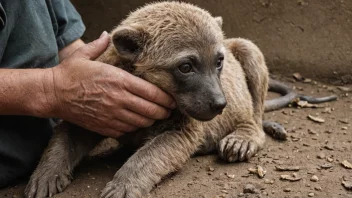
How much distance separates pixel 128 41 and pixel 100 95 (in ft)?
1.70

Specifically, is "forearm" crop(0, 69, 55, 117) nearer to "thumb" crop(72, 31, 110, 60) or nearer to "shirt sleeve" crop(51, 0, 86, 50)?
"thumb" crop(72, 31, 110, 60)

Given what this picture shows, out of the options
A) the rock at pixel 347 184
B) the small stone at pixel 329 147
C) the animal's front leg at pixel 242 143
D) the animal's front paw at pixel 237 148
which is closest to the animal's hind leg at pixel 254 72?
the animal's front leg at pixel 242 143

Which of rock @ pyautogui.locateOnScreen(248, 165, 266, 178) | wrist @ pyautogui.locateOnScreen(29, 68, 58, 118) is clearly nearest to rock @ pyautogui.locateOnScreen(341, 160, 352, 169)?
rock @ pyautogui.locateOnScreen(248, 165, 266, 178)

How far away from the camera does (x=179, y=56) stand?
405 centimetres

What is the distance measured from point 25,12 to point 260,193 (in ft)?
7.65

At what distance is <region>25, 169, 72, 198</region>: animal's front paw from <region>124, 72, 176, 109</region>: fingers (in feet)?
2.98

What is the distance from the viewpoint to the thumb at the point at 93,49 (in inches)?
164

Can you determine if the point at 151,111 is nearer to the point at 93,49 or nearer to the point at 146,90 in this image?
the point at 146,90

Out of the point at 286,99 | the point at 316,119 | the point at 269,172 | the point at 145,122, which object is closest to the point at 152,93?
the point at 145,122

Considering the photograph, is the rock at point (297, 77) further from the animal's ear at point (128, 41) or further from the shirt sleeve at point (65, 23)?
the animal's ear at point (128, 41)

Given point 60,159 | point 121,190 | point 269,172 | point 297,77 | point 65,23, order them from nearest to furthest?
point 121,190
point 60,159
point 269,172
point 65,23
point 297,77

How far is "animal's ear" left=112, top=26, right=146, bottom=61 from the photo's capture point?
4.05m

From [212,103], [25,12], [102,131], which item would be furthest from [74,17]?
[212,103]

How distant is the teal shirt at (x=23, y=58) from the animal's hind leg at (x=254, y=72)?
79.6 inches
